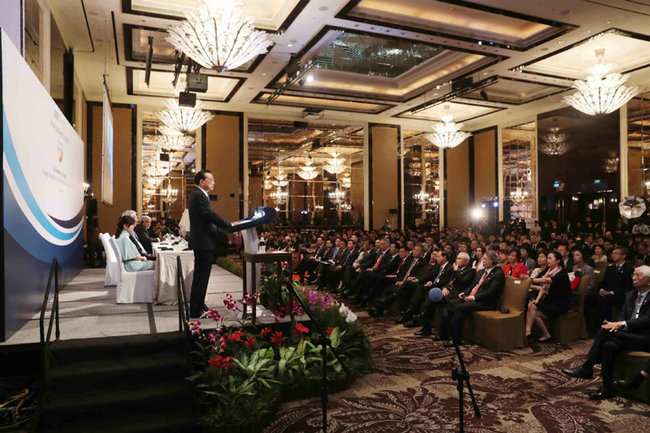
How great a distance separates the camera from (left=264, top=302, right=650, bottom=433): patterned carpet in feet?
12.2

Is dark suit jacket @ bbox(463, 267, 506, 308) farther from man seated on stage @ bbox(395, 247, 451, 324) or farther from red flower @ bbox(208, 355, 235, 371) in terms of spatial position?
red flower @ bbox(208, 355, 235, 371)

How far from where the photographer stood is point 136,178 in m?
15.7

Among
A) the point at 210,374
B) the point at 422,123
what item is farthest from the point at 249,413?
the point at 422,123

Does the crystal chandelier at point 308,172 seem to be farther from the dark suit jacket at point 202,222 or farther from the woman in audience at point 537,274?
the dark suit jacket at point 202,222

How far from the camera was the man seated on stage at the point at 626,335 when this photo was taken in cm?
424

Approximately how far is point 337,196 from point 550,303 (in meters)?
14.2

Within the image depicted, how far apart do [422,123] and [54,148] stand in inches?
623

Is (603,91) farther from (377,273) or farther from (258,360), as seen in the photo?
(258,360)

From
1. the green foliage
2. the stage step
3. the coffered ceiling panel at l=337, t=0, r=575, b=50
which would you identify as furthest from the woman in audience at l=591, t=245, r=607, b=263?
the stage step

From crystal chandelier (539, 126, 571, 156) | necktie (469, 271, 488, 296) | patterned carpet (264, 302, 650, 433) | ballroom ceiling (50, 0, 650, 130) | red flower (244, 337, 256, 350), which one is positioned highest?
ballroom ceiling (50, 0, 650, 130)

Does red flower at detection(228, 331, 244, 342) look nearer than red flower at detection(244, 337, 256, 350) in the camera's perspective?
Yes

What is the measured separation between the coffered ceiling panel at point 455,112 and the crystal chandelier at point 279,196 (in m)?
5.54

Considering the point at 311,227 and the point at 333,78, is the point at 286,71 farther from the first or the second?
the point at 311,227

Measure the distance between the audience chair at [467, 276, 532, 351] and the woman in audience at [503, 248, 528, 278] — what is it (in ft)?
2.08
